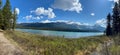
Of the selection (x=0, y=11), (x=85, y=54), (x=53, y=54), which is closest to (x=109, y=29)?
(x=0, y=11)

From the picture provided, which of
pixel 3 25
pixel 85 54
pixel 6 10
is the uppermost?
pixel 6 10

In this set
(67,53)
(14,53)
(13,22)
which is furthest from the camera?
(13,22)

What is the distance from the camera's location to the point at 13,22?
84.6 m

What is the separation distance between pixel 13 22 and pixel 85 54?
201ft

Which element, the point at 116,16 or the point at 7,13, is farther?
the point at 116,16

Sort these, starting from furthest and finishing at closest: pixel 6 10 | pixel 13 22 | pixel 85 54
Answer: pixel 13 22
pixel 6 10
pixel 85 54

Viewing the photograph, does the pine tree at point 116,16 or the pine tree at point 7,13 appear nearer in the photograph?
the pine tree at point 7,13

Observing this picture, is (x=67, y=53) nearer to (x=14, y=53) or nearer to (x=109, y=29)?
(x=14, y=53)

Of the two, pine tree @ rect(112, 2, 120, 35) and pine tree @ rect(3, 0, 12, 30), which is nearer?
pine tree @ rect(3, 0, 12, 30)

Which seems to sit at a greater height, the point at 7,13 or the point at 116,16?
the point at 7,13

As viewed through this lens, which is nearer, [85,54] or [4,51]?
[4,51]

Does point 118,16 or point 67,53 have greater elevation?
point 118,16

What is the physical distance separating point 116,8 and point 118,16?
2.99m

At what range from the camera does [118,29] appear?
78312 millimetres
